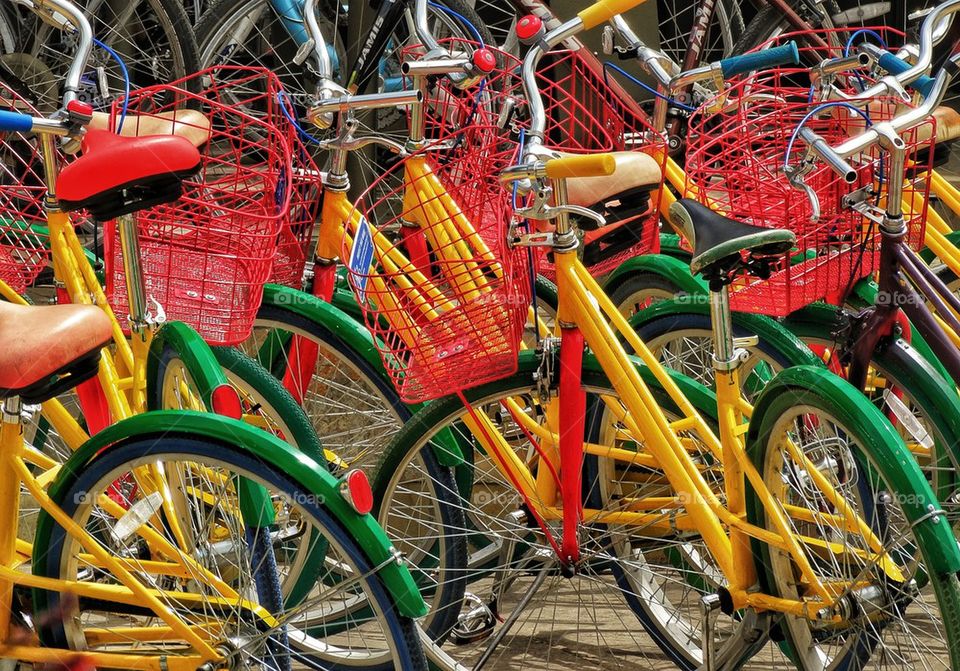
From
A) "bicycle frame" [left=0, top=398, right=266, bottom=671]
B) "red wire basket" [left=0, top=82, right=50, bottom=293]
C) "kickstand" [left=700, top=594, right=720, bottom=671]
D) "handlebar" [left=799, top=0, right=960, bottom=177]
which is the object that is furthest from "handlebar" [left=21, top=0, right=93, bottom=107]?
"kickstand" [left=700, top=594, right=720, bottom=671]

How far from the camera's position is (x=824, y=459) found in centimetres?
293

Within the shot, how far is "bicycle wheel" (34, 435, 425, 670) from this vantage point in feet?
8.30

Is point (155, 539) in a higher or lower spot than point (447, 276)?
lower

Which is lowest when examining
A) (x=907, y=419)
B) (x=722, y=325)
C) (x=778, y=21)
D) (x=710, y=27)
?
(x=907, y=419)

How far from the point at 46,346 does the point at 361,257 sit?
0.85 metres

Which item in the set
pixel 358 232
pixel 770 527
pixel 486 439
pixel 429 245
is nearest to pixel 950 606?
pixel 770 527

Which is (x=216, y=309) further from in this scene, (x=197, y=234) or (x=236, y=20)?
(x=236, y=20)

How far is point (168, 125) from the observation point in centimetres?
353

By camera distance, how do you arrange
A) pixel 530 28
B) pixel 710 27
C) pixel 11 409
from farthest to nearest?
pixel 710 27
pixel 530 28
pixel 11 409

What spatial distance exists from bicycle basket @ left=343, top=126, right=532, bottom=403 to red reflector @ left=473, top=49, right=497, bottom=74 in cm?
18

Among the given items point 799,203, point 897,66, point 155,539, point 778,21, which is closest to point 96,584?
point 155,539

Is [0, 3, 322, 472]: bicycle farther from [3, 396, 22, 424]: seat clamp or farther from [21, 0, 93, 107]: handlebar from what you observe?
[3, 396, 22, 424]: seat clamp

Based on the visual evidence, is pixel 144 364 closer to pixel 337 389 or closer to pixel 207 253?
pixel 207 253

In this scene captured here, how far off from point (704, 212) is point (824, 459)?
2.02ft
